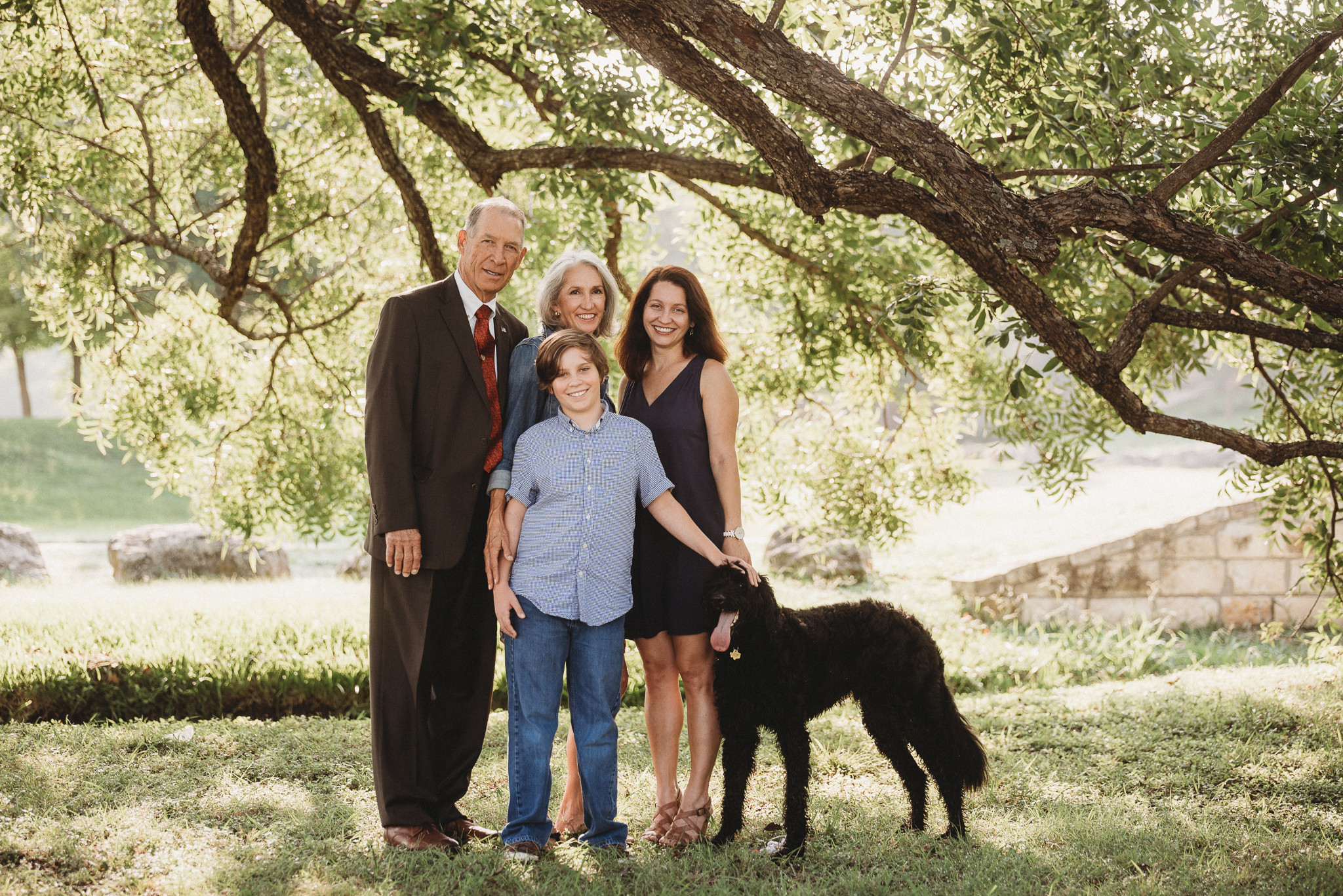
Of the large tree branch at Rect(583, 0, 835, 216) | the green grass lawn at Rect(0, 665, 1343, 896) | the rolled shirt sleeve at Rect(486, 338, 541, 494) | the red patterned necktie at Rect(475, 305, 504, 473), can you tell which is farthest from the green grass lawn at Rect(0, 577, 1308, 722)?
the large tree branch at Rect(583, 0, 835, 216)

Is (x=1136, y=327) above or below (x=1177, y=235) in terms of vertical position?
below

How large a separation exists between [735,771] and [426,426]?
179cm

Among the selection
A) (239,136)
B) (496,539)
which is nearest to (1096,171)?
(496,539)

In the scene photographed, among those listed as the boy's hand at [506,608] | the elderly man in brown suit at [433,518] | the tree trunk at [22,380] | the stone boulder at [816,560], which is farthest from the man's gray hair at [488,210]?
the tree trunk at [22,380]

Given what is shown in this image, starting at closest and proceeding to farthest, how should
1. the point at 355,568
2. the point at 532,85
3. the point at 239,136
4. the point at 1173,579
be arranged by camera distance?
1. the point at 239,136
2. the point at 532,85
3. the point at 1173,579
4. the point at 355,568

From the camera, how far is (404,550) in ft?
12.1

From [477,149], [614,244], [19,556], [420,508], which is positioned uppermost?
[477,149]

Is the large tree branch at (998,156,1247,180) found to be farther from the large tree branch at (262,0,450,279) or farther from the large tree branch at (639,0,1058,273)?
the large tree branch at (262,0,450,279)

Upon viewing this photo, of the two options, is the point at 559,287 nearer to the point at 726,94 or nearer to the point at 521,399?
the point at 521,399

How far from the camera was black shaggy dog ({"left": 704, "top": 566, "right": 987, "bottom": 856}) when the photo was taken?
3.65 meters

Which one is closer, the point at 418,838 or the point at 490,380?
the point at 418,838

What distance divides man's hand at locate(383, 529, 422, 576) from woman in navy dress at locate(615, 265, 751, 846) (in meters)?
0.86

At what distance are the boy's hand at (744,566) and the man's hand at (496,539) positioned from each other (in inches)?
30.9

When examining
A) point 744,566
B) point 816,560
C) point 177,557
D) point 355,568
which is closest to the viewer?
point 744,566
